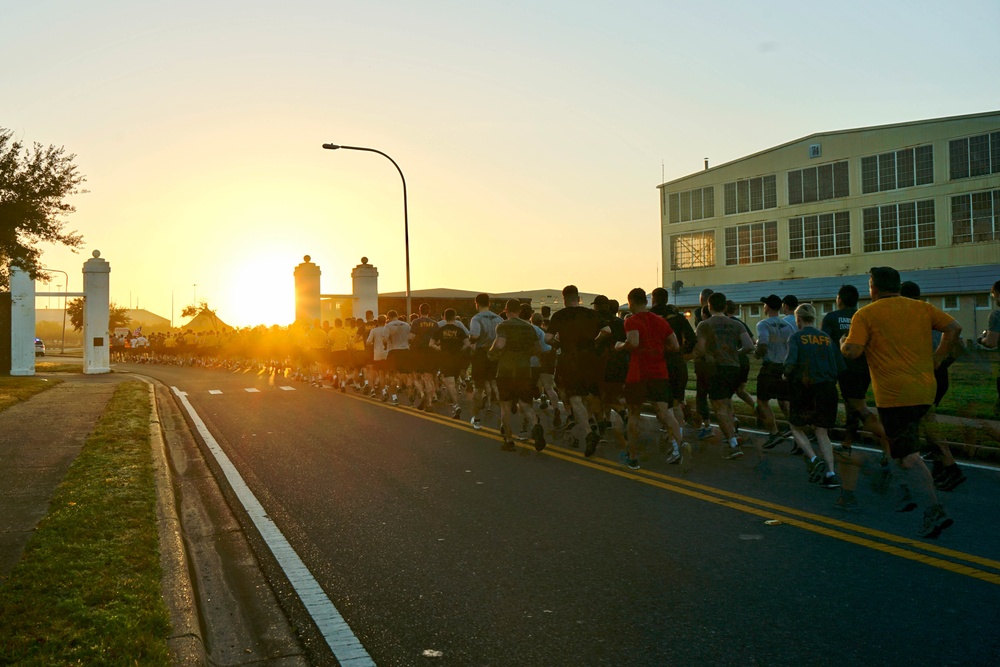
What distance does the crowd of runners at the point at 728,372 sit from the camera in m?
6.50

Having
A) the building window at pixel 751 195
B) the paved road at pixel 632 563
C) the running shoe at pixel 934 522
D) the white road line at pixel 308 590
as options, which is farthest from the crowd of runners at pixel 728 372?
the building window at pixel 751 195

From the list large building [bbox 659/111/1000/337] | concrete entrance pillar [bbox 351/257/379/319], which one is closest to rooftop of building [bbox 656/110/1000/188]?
large building [bbox 659/111/1000/337]

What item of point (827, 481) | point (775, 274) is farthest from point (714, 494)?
point (775, 274)

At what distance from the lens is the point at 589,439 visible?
34.3ft

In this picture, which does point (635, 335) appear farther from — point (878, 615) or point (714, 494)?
point (878, 615)

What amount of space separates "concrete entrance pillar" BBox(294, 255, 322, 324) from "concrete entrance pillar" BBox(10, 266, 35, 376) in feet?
33.1

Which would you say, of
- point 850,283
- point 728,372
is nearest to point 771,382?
point 728,372

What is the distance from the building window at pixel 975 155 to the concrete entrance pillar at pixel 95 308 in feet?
122

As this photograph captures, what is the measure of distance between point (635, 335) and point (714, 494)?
2.11 metres

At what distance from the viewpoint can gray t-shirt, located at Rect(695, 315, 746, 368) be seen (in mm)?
10719

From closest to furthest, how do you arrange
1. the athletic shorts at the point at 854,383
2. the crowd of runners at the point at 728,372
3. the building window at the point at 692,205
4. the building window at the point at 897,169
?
the crowd of runners at the point at 728,372 < the athletic shorts at the point at 854,383 < the building window at the point at 897,169 < the building window at the point at 692,205

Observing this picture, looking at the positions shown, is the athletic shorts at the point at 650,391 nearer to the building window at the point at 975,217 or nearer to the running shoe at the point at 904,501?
the running shoe at the point at 904,501

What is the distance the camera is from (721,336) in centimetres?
1084

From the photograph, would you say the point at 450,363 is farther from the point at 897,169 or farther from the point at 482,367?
the point at 897,169
